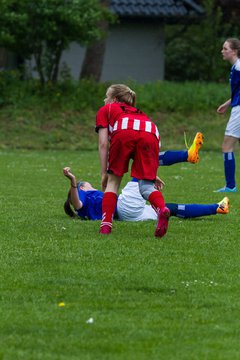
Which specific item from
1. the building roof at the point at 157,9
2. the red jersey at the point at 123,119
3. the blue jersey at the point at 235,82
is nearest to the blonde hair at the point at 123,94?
the red jersey at the point at 123,119

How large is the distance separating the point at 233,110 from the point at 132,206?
4.77 m

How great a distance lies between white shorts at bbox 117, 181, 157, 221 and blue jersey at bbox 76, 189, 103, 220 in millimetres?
229

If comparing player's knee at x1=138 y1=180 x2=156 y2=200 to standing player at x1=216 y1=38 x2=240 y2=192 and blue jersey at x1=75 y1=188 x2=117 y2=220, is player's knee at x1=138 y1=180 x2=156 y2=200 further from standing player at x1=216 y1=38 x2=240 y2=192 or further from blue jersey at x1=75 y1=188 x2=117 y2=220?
standing player at x1=216 y1=38 x2=240 y2=192

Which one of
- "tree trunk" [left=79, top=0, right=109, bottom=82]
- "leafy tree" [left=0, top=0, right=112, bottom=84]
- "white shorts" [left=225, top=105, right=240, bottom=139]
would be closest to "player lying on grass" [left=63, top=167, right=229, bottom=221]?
"white shorts" [left=225, top=105, right=240, bottom=139]

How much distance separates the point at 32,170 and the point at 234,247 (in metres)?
9.27

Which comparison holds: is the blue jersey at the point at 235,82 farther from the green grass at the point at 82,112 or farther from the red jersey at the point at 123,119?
the green grass at the point at 82,112

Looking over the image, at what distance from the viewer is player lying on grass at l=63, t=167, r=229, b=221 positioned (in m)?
10.0

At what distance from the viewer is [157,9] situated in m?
Answer: 32.2

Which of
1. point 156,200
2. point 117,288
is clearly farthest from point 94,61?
point 117,288

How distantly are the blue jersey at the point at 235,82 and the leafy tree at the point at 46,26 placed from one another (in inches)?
435

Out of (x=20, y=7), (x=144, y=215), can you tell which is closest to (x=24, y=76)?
(x=20, y=7)

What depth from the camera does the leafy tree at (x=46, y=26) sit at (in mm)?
25016

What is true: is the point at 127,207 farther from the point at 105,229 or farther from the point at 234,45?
the point at 234,45

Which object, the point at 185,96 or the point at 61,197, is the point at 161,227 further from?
the point at 185,96
